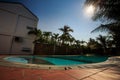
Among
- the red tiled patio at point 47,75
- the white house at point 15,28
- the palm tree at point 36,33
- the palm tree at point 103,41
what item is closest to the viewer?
the red tiled patio at point 47,75

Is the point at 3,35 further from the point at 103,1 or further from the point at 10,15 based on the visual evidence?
the point at 103,1

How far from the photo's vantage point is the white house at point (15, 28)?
10367 mm

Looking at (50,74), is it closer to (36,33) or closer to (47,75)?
(47,75)

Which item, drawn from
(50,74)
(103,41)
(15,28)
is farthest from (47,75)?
(103,41)

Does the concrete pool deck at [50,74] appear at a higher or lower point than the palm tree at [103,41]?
lower

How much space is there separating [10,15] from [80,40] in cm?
1663

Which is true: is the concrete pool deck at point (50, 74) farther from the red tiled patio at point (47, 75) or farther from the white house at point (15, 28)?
the white house at point (15, 28)

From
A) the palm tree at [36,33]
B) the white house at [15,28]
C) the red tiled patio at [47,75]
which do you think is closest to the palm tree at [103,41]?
the palm tree at [36,33]

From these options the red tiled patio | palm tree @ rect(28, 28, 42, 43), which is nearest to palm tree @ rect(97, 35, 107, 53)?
palm tree @ rect(28, 28, 42, 43)

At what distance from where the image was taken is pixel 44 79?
2.14 m

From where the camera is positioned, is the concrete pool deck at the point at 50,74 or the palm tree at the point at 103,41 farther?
the palm tree at the point at 103,41

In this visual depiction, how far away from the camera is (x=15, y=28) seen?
36.5 ft

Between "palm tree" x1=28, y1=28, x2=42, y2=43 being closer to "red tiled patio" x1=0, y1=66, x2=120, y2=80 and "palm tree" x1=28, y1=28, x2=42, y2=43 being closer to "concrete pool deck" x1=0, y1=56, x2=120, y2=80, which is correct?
"concrete pool deck" x1=0, y1=56, x2=120, y2=80

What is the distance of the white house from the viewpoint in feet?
34.0
